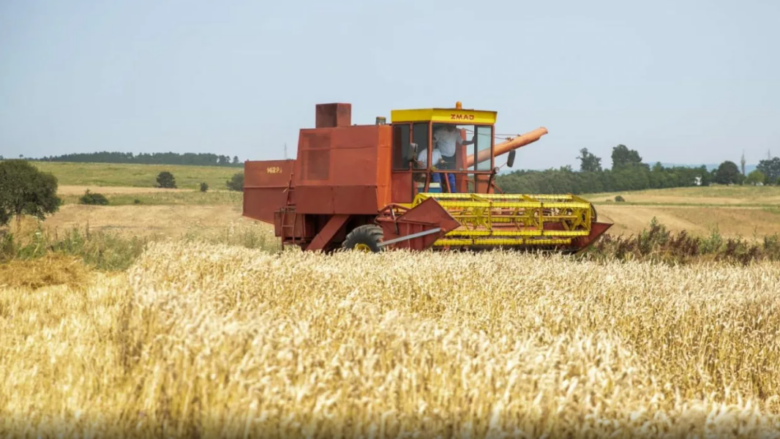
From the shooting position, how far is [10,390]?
19.0 ft

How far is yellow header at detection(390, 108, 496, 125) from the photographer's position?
46.1ft

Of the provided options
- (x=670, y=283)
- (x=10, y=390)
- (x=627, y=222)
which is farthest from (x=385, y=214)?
(x=627, y=222)

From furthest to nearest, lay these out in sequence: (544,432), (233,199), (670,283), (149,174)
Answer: (149,174), (233,199), (670,283), (544,432)

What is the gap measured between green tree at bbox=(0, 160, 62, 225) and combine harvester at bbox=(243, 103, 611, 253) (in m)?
36.4

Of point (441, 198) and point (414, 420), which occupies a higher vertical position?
point (441, 198)

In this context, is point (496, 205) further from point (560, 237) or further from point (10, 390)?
point (10, 390)

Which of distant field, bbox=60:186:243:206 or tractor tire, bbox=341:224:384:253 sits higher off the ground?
tractor tire, bbox=341:224:384:253

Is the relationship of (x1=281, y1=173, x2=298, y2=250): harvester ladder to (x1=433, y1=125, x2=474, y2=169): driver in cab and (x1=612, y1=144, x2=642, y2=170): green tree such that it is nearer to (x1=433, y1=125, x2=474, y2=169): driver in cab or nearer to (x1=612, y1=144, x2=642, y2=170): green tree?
(x1=433, y1=125, x2=474, y2=169): driver in cab

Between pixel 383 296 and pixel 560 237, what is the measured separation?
19.2 feet

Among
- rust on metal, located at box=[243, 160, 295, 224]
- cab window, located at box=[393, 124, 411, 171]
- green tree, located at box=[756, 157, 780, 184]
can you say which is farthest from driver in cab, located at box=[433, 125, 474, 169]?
green tree, located at box=[756, 157, 780, 184]

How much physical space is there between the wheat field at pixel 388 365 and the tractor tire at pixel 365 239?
14.5 ft

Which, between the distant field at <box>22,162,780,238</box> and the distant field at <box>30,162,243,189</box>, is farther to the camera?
the distant field at <box>30,162,243,189</box>

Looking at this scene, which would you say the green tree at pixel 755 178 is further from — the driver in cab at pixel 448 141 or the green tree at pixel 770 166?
the driver in cab at pixel 448 141

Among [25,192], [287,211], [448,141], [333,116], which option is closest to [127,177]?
[25,192]
